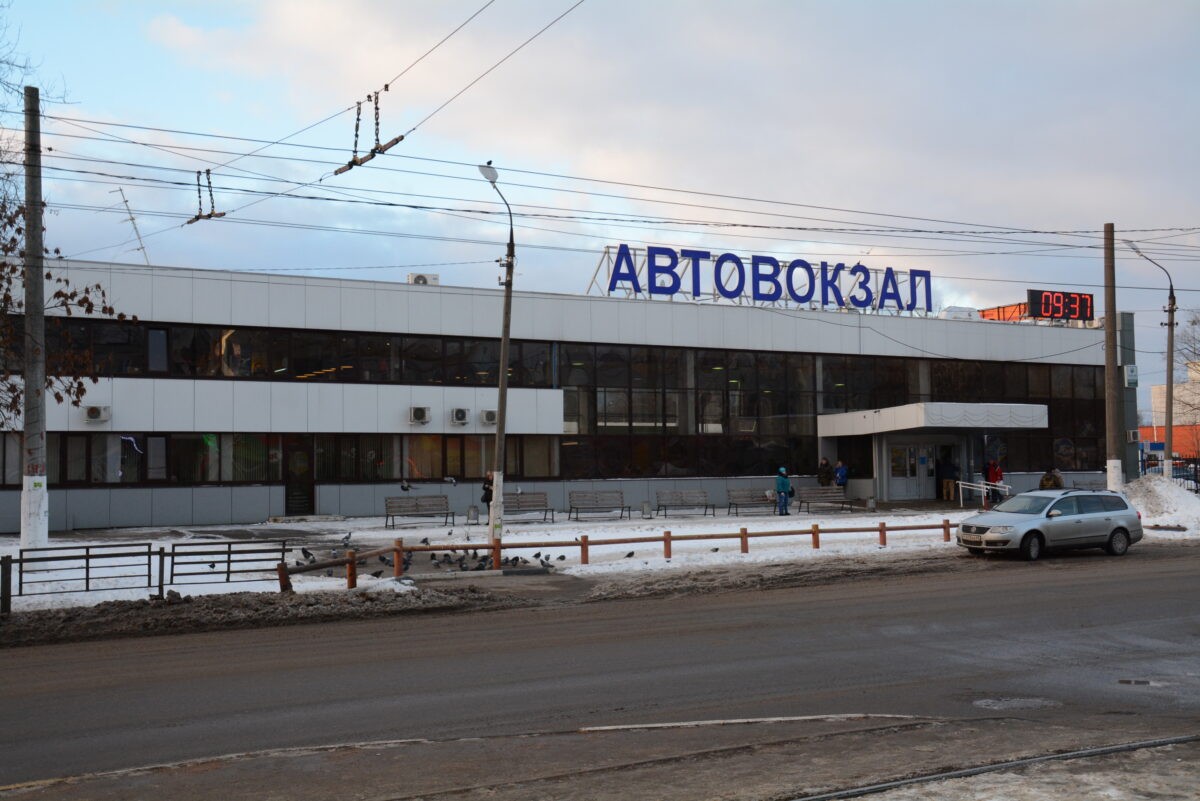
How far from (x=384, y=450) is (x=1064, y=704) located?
2988 centimetres

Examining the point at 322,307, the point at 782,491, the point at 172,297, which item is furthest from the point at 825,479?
the point at 172,297

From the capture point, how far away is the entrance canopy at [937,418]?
131ft

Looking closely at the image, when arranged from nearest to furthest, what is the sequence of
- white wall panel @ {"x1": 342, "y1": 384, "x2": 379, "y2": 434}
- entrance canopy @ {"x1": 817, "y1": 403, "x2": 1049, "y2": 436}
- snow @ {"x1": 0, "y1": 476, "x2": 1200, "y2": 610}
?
snow @ {"x1": 0, "y1": 476, "x2": 1200, "y2": 610} → white wall panel @ {"x1": 342, "y1": 384, "x2": 379, "y2": 434} → entrance canopy @ {"x1": 817, "y1": 403, "x2": 1049, "y2": 436}

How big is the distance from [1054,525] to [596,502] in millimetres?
16760

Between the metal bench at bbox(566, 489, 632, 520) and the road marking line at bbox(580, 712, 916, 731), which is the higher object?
the metal bench at bbox(566, 489, 632, 520)

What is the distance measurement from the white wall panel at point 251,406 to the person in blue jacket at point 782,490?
1697 cm

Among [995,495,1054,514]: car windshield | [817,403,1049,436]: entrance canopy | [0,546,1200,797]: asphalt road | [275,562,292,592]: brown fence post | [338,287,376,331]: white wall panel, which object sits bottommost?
[0,546,1200,797]: asphalt road

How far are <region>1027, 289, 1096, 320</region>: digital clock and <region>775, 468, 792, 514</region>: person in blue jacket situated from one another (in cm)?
1993

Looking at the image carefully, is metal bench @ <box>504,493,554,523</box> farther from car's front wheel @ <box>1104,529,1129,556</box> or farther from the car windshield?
car's front wheel @ <box>1104,529,1129,556</box>

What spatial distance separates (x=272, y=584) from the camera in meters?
19.5

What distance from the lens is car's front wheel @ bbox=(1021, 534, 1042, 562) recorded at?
76.1 feet

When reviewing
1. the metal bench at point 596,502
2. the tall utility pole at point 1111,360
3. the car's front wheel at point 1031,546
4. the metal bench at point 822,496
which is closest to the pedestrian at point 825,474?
the metal bench at point 822,496

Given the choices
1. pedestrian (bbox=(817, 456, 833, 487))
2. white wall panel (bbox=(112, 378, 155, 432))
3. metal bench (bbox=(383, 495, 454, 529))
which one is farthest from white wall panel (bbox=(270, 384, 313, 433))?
pedestrian (bbox=(817, 456, 833, 487))

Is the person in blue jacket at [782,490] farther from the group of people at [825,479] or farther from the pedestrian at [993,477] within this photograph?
the pedestrian at [993,477]
